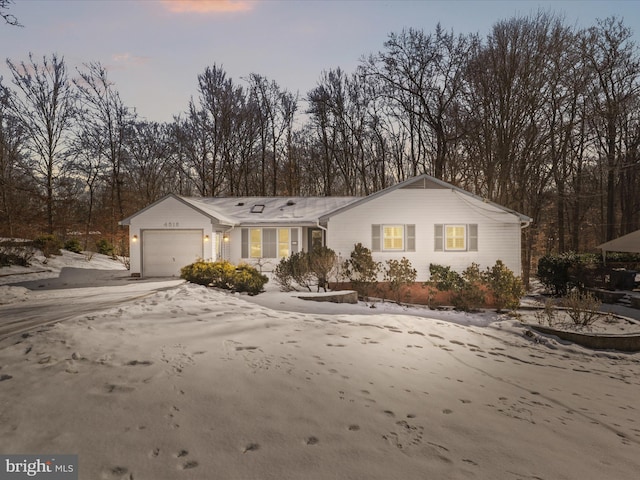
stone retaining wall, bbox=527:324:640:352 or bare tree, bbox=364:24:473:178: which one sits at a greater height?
bare tree, bbox=364:24:473:178

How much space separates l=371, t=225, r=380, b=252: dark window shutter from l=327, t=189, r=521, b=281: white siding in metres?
0.16

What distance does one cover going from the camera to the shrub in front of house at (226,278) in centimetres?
1092

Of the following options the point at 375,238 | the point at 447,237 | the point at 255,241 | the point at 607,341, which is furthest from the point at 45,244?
the point at 607,341

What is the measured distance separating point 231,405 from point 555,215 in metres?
31.2

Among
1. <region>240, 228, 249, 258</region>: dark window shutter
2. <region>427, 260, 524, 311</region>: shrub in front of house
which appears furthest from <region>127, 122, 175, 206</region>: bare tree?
<region>427, 260, 524, 311</region>: shrub in front of house

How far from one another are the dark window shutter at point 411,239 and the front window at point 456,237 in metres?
1.27

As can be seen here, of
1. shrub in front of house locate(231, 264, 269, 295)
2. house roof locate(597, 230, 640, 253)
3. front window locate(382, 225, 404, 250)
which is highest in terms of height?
front window locate(382, 225, 404, 250)

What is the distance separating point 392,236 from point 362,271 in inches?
119

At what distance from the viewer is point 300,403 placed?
398 cm

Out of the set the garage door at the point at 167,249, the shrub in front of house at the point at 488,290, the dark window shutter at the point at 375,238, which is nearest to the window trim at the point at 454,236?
the dark window shutter at the point at 375,238

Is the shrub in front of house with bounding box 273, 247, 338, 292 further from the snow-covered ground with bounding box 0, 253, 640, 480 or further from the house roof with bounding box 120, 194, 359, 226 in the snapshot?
the house roof with bounding box 120, 194, 359, 226

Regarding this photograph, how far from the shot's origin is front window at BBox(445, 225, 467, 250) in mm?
15414

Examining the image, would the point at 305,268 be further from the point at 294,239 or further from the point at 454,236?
the point at 294,239

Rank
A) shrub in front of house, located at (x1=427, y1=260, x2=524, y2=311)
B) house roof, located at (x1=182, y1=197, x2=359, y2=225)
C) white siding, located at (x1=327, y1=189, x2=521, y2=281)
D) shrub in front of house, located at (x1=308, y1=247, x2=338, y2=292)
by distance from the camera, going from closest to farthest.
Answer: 1. shrub in front of house, located at (x1=427, y1=260, x2=524, y2=311)
2. shrub in front of house, located at (x1=308, y1=247, x2=338, y2=292)
3. white siding, located at (x1=327, y1=189, x2=521, y2=281)
4. house roof, located at (x1=182, y1=197, x2=359, y2=225)
